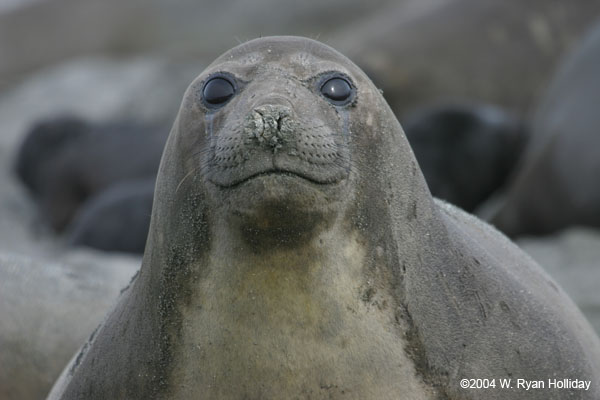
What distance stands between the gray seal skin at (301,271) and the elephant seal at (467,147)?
6.07 meters

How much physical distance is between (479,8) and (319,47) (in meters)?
9.06

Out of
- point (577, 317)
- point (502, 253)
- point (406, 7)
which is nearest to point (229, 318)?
point (502, 253)

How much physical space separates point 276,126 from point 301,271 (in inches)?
15.9

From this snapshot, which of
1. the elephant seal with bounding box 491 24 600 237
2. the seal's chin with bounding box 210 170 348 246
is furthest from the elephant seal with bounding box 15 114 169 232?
the seal's chin with bounding box 210 170 348 246

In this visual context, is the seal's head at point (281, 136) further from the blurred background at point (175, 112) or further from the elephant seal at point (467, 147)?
the elephant seal at point (467, 147)

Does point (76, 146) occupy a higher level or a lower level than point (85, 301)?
higher

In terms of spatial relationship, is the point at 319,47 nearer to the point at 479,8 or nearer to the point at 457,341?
the point at 457,341

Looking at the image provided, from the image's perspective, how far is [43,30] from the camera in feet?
64.6

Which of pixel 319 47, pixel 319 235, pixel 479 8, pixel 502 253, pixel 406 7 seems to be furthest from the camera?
pixel 406 7

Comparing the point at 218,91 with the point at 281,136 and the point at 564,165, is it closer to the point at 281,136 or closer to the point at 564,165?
the point at 281,136

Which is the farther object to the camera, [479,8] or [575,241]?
[479,8]

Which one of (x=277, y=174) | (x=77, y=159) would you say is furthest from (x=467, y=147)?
(x=277, y=174)

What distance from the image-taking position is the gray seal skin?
128 inches

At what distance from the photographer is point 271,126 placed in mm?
3188
